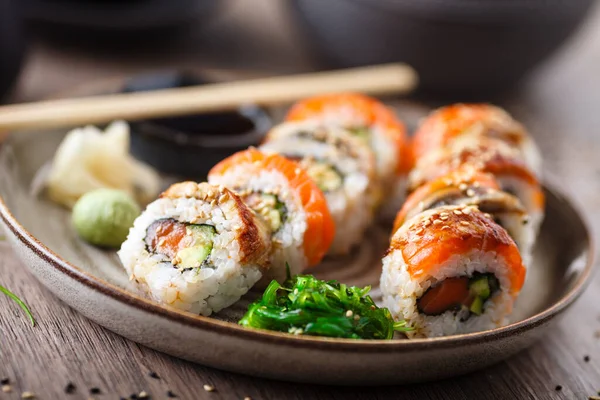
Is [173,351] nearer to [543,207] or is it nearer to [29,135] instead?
[29,135]

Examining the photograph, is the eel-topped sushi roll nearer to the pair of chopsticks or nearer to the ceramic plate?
the pair of chopsticks

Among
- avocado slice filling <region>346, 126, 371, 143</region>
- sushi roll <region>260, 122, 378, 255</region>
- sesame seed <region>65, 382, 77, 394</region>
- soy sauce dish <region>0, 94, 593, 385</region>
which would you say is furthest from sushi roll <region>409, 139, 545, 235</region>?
sesame seed <region>65, 382, 77, 394</region>

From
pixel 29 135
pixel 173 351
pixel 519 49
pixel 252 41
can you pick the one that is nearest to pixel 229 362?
pixel 173 351

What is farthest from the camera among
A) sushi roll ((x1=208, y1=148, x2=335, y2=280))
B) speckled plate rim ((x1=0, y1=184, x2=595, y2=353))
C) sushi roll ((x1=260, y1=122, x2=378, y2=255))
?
sushi roll ((x1=260, y1=122, x2=378, y2=255))

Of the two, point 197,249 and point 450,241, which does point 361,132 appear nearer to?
point 450,241

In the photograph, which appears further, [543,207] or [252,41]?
[252,41]

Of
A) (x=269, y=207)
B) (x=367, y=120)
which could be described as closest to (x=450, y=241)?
(x=269, y=207)
